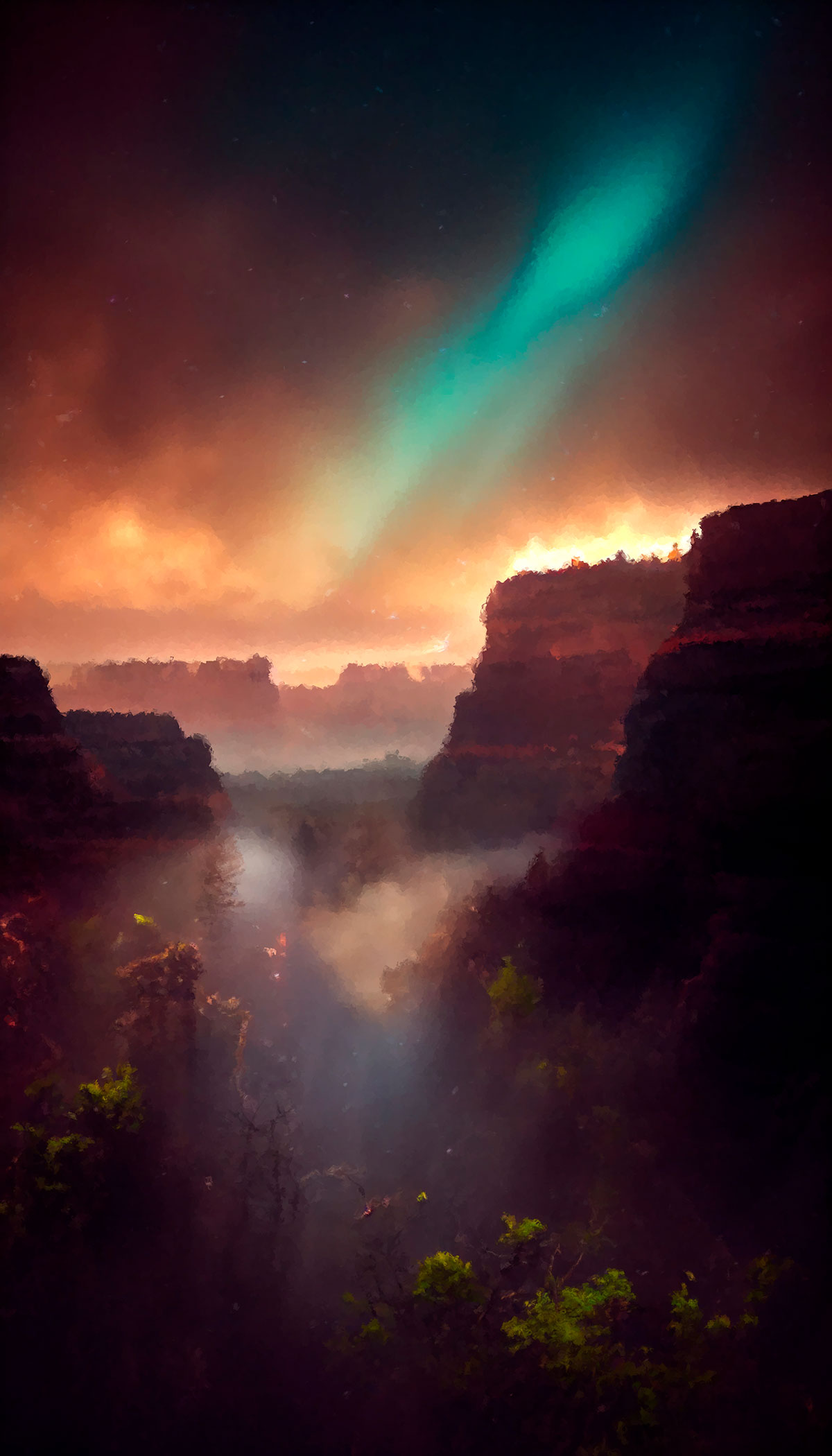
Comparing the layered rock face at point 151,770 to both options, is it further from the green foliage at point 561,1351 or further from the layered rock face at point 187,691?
the green foliage at point 561,1351

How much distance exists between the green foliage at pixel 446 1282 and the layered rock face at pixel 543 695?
1310 centimetres

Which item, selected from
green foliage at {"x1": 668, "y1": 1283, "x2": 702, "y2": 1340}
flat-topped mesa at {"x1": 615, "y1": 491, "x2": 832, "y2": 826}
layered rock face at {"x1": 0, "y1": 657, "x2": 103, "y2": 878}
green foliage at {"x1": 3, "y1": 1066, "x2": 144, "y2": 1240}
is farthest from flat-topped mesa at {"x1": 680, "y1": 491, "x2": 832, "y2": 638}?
layered rock face at {"x1": 0, "y1": 657, "x2": 103, "y2": 878}

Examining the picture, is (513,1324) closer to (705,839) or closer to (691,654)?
(705,839)

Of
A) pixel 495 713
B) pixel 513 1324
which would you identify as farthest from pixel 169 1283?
pixel 495 713

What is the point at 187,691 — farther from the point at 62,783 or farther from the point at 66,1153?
the point at 66,1153

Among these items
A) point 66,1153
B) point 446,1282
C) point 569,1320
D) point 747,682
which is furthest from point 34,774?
point 747,682

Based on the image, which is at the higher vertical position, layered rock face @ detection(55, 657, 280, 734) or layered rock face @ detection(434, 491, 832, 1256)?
layered rock face @ detection(55, 657, 280, 734)

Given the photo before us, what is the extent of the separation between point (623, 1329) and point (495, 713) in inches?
841

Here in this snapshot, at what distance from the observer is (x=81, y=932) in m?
13.6

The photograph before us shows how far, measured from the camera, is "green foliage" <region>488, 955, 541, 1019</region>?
11.3 metres

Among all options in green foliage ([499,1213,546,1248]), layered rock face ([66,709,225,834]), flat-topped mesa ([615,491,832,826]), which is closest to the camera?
green foliage ([499,1213,546,1248])

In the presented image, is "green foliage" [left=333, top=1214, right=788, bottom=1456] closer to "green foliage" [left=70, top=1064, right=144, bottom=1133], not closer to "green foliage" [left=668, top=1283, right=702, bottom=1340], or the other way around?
"green foliage" [left=668, top=1283, right=702, bottom=1340]

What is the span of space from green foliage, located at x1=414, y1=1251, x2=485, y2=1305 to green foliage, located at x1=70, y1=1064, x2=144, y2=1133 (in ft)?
17.9

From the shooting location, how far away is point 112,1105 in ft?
28.8
